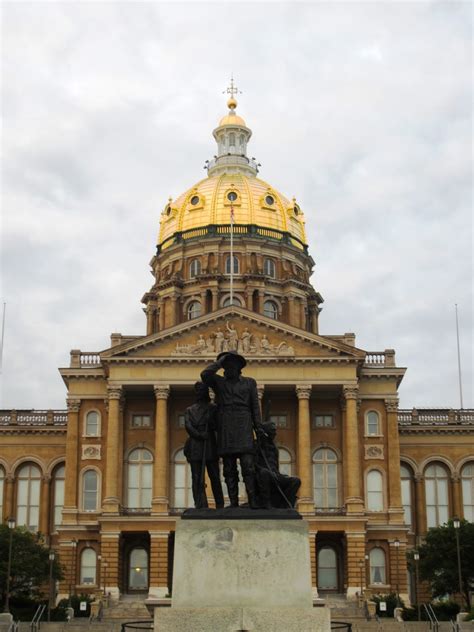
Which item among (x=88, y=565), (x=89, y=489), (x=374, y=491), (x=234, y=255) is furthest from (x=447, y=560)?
(x=234, y=255)

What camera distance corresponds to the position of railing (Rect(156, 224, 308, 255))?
93.8 m

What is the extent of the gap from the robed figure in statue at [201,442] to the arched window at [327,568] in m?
52.6

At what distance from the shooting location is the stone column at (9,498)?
7875 centimetres

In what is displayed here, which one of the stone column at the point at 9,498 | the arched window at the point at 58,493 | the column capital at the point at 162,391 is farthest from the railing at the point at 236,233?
the stone column at the point at 9,498

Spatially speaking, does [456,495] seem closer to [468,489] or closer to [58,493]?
[468,489]

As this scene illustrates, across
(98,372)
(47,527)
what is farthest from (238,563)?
(47,527)

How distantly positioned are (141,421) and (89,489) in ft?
18.6

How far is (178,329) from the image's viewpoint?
231ft

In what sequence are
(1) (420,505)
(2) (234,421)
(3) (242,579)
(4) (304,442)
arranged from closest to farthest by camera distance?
(3) (242,579)
(2) (234,421)
(4) (304,442)
(1) (420,505)

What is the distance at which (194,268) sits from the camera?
93.6m

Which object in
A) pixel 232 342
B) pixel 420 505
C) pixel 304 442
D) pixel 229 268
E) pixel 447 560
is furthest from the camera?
pixel 229 268

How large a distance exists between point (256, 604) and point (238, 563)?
0.76m

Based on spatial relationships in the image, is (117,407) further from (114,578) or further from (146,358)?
(114,578)

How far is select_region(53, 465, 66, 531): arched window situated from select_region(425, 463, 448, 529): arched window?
26549 mm
